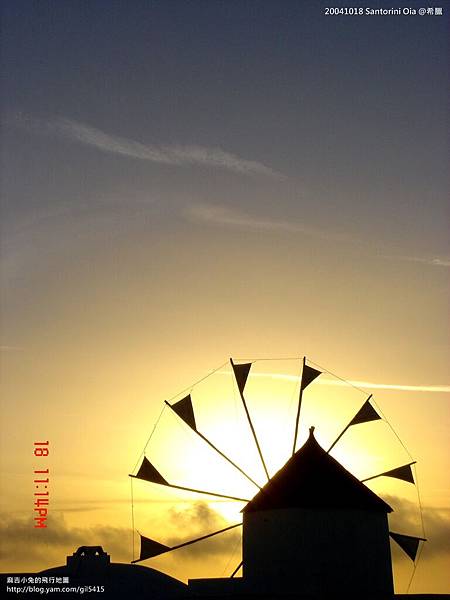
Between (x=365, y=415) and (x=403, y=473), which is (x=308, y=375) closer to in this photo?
(x=365, y=415)

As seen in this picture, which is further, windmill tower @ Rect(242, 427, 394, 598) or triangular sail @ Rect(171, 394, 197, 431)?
triangular sail @ Rect(171, 394, 197, 431)

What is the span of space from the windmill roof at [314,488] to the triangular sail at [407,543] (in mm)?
2321

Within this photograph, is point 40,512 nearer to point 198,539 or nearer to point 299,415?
point 198,539

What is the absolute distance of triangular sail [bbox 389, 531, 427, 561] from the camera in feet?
98.5

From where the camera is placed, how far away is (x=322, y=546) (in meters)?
26.3

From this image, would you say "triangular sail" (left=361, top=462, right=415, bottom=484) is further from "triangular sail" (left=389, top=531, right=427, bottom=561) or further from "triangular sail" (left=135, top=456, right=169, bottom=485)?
"triangular sail" (left=135, top=456, right=169, bottom=485)

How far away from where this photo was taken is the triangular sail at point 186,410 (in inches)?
1180

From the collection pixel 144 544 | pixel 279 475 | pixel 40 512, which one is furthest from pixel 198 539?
pixel 40 512

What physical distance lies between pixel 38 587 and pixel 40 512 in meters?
7.38

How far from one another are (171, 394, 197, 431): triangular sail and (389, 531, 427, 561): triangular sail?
8.38m

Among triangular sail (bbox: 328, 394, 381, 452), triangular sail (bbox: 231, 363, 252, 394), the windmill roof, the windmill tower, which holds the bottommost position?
the windmill tower

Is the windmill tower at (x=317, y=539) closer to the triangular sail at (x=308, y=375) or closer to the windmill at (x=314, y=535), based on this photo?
the windmill at (x=314, y=535)

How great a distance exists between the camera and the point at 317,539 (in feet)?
86.5

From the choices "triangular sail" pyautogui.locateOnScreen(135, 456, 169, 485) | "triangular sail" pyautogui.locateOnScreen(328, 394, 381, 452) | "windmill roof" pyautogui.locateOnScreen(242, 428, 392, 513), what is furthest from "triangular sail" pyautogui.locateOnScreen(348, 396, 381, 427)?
"triangular sail" pyautogui.locateOnScreen(135, 456, 169, 485)
